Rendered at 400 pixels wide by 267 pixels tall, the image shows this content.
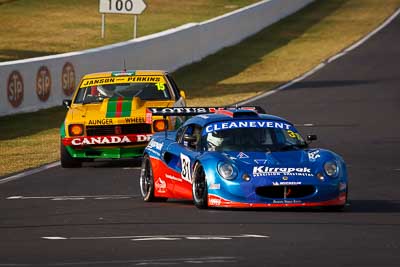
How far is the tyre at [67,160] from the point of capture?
68.1ft

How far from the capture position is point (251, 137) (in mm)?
15336

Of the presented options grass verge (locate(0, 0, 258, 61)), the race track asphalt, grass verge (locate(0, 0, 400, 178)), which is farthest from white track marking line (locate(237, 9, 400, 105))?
the race track asphalt

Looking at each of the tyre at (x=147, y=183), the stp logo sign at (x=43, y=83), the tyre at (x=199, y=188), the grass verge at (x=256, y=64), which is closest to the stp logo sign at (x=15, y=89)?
the grass verge at (x=256, y=64)

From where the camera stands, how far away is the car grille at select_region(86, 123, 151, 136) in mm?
20922

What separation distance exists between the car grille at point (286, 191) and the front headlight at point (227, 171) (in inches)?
12.3

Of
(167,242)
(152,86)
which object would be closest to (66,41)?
(152,86)

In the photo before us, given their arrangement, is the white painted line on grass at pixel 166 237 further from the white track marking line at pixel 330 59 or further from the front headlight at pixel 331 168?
the white track marking line at pixel 330 59

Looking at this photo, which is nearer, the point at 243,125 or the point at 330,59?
the point at 243,125

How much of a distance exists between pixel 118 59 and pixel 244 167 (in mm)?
21966

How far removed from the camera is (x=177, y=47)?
138 feet

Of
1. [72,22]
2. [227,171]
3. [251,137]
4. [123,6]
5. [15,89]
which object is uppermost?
[123,6]

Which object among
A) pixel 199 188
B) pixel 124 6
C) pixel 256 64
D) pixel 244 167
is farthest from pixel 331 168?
pixel 256 64

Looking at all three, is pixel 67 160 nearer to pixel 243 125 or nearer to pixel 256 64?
pixel 243 125

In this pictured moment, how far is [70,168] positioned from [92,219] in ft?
23.1
